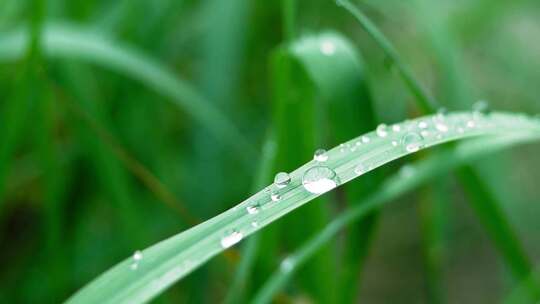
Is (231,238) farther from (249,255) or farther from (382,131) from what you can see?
(249,255)

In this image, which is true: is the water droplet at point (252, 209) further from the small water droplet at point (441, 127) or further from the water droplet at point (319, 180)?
the small water droplet at point (441, 127)

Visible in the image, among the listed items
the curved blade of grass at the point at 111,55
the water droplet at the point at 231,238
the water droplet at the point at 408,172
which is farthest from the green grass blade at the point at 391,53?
the curved blade of grass at the point at 111,55

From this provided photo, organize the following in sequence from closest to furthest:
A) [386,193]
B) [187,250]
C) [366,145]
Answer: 1. [187,250]
2. [366,145]
3. [386,193]

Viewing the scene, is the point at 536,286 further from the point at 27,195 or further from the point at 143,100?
the point at 27,195

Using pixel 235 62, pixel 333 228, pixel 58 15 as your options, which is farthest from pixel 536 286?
pixel 58 15

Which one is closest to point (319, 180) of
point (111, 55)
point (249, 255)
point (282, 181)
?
point (282, 181)

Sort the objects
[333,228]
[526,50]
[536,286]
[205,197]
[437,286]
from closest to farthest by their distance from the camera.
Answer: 1. [333,228]
2. [536,286]
3. [437,286]
4. [205,197]
5. [526,50]

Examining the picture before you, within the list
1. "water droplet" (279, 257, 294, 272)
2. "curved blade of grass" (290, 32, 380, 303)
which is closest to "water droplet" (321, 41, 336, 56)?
"curved blade of grass" (290, 32, 380, 303)
